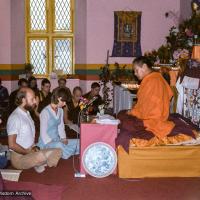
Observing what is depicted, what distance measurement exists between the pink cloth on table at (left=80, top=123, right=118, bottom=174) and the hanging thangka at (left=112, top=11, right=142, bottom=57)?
17.2 feet

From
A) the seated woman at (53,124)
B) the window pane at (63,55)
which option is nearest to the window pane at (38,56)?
the window pane at (63,55)

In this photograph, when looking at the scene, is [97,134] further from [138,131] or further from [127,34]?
[127,34]

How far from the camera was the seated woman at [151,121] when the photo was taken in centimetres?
469

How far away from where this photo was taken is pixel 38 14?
33.0ft

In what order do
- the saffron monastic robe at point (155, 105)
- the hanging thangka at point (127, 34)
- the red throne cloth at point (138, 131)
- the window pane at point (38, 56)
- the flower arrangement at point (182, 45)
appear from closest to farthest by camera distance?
the red throne cloth at point (138, 131) < the saffron monastic robe at point (155, 105) < the flower arrangement at point (182, 45) < the hanging thangka at point (127, 34) < the window pane at point (38, 56)

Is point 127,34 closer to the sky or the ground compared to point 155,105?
closer to the sky

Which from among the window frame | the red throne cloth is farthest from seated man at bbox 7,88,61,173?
the window frame

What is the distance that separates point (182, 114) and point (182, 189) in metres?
1.78

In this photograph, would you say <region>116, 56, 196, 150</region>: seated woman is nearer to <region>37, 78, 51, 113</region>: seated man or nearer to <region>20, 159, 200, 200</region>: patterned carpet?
<region>20, 159, 200, 200</region>: patterned carpet

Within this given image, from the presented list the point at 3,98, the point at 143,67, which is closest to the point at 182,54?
the point at 143,67

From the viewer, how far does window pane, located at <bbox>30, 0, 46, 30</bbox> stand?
9969mm

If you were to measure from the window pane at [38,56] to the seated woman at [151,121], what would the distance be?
537 cm

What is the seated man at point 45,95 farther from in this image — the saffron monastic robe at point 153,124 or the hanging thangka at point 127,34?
the saffron monastic robe at point 153,124

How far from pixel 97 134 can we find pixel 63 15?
19.3 feet
